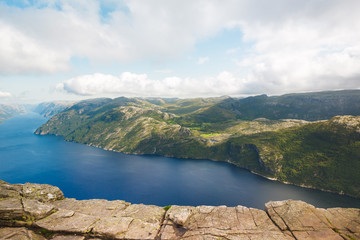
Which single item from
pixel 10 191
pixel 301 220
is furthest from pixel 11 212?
pixel 301 220

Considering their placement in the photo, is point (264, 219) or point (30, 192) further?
point (30, 192)

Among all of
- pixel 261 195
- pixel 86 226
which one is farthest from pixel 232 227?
pixel 261 195

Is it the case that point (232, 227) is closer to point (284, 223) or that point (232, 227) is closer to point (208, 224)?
point (208, 224)

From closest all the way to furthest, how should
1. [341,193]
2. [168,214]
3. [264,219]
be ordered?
[264,219], [168,214], [341,193]

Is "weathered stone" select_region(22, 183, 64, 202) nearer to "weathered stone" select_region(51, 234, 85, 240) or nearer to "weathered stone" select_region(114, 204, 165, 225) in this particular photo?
"weathered stone" select_region(51, 234, 85, 240)

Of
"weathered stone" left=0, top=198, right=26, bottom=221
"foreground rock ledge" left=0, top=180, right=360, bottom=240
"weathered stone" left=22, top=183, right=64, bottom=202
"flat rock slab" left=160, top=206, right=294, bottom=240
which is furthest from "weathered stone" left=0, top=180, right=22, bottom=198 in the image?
"flat rock slab" left=160, top=206, right=294, bottom=240

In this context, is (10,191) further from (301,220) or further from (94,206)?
(301,220)

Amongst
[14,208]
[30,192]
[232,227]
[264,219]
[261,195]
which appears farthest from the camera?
[261,195]
